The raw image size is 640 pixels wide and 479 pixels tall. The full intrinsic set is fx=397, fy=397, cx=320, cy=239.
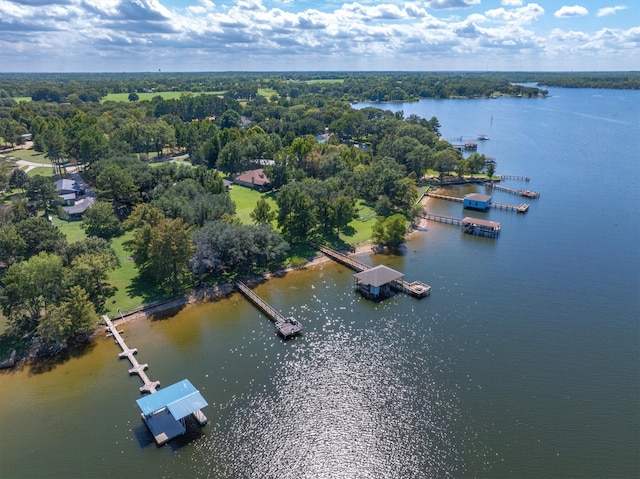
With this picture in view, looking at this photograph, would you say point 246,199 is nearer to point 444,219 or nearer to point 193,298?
point 193,298

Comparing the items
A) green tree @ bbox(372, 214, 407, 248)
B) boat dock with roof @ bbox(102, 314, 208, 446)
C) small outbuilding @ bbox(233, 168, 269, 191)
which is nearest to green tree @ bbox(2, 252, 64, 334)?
boat dock with roof @ bbox(102, 314, 208, 446)

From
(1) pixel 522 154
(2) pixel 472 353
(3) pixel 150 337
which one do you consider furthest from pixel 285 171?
(1) pixel 522 154

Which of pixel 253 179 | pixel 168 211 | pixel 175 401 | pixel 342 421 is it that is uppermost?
→ pixel 168 211

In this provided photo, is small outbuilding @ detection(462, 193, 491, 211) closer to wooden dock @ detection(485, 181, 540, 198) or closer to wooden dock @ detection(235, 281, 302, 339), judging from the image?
wooden dock @ detection(485, 181, 540, 198)

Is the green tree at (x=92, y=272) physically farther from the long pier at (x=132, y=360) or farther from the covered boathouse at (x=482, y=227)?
the covered boathouse at (x=482, y=227)

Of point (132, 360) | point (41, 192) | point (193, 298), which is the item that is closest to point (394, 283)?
point (193, 298)
